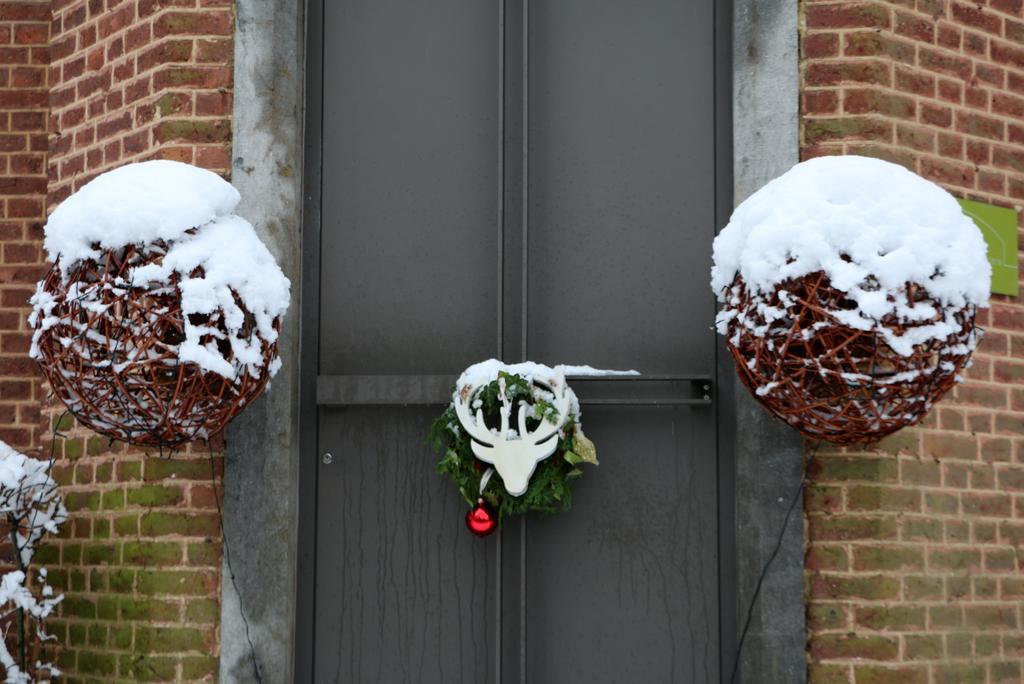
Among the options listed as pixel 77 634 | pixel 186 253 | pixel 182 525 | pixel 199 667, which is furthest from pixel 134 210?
pixel 77 634

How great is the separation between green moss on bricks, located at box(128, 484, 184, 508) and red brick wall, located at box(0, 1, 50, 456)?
66 centimetres

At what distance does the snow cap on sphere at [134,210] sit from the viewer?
12.4 feet

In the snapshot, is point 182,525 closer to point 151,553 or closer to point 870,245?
point 151,553

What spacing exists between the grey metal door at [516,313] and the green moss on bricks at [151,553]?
408 mm

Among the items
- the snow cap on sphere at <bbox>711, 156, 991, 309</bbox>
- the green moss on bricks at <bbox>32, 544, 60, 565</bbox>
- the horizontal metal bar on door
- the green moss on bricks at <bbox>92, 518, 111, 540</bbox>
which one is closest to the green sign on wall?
the snow cap on sphere at <bbox>711, 156, 991, 309</bbox>

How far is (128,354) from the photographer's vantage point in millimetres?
Result: 3762

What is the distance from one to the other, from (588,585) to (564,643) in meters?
0.18

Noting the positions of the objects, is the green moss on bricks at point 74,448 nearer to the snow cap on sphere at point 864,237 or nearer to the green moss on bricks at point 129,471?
the green moss on bricks at point 129,471

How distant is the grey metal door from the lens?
4.37 m

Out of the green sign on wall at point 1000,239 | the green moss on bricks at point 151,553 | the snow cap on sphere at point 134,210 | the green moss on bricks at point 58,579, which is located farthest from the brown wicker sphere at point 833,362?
the green moss on bricks at point 58,579

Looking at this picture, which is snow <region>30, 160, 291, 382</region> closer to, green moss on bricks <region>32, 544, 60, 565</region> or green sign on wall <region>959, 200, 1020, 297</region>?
green moss on bricks <region>32, 544, 60, 565</region>

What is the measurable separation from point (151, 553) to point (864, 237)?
213cm

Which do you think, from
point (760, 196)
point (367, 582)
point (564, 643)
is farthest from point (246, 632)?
point (760, 196)

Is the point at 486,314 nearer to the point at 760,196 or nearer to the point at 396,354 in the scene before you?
the point at 396,354
